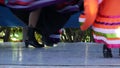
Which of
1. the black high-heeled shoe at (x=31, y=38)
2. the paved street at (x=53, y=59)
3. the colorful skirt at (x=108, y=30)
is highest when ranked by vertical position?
the colorful skirt at (x=108, y=30)

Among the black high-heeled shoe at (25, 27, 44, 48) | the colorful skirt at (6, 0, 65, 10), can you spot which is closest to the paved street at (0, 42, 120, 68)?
the black high-heeled shoe at (25, 27, 44, 48)

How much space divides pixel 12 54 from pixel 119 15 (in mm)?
1067

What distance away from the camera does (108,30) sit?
11.0 feet

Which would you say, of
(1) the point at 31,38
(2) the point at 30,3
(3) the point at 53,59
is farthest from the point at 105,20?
(1) the point at 31,38

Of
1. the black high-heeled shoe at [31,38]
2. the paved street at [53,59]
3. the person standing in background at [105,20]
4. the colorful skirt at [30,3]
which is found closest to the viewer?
the paved street at [53,59]

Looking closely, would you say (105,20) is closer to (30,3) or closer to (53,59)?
(53,59)

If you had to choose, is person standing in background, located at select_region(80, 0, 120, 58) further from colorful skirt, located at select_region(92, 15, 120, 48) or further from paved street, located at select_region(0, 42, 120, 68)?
paved street, located at select_region(0, 42, 120, 68)

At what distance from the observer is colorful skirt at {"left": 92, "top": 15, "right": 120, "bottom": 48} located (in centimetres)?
331

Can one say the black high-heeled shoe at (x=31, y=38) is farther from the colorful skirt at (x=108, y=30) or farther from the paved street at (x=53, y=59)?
the colorful skirt at (x=108, y=30)

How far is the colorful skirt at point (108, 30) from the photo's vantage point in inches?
130

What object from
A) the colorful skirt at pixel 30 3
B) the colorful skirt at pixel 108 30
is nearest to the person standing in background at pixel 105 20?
the colorful skirt at pixel 108 30

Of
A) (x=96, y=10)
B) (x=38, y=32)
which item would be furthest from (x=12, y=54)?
(x=96, y=10)

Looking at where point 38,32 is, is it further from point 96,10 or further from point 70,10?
point 96,10

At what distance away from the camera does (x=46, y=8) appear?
4348 millimetres
